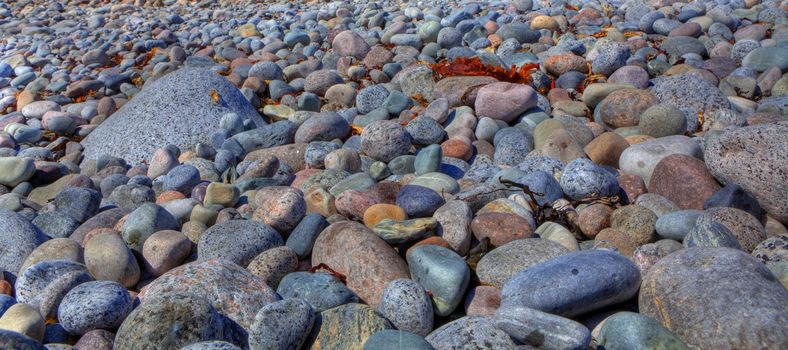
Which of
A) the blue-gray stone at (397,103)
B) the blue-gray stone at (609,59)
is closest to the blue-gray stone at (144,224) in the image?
the blue-gray stone at (397,103)

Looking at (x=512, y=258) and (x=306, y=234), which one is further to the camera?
(x=306, y=234)

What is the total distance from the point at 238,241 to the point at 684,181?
2635 mm

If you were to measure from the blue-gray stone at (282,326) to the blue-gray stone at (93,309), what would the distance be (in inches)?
28.4

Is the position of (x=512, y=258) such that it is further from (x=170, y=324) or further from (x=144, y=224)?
(x=144, y=224)

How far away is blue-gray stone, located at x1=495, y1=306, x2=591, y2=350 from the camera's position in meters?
2.35

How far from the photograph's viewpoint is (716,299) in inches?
99.0

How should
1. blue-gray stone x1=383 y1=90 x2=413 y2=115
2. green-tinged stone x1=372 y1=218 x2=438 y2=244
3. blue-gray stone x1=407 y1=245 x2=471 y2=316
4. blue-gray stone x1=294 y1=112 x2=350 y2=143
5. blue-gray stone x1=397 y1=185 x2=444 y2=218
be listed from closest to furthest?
blue-gray stone x1=407 y1=245 x2=471 y2=316
green-tinged stone x1=372 y1=218 x2=438 y2=244
blue-gray stone x1=397 y1=185 x2=444 y2=218
blue-gray stone x1=294 y1=112 x2=350 y2=143
blue-gray stone x1=383 y1=90 x2=413 y2=115

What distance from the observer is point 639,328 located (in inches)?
95.6

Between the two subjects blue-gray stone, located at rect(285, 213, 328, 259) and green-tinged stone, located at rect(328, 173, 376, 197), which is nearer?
blue-gray stone, located at rect(285, 213, 328, 259)

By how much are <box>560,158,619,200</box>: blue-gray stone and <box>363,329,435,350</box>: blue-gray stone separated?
6.18ft

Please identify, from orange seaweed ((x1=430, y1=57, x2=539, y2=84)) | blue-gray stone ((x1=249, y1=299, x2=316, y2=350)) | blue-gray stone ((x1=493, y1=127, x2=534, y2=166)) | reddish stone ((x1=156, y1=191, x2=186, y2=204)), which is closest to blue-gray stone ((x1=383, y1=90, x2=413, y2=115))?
orange seaweed ((x1=430, y1=57, x2=539, y2=84))

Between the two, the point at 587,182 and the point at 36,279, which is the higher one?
the point at 587,182

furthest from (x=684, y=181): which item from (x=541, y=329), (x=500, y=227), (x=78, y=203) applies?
(x=78, y=203)

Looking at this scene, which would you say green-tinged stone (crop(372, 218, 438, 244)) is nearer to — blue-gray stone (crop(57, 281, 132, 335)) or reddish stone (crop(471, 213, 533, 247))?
reddish stone (crop(471, 213, 533, 247))
